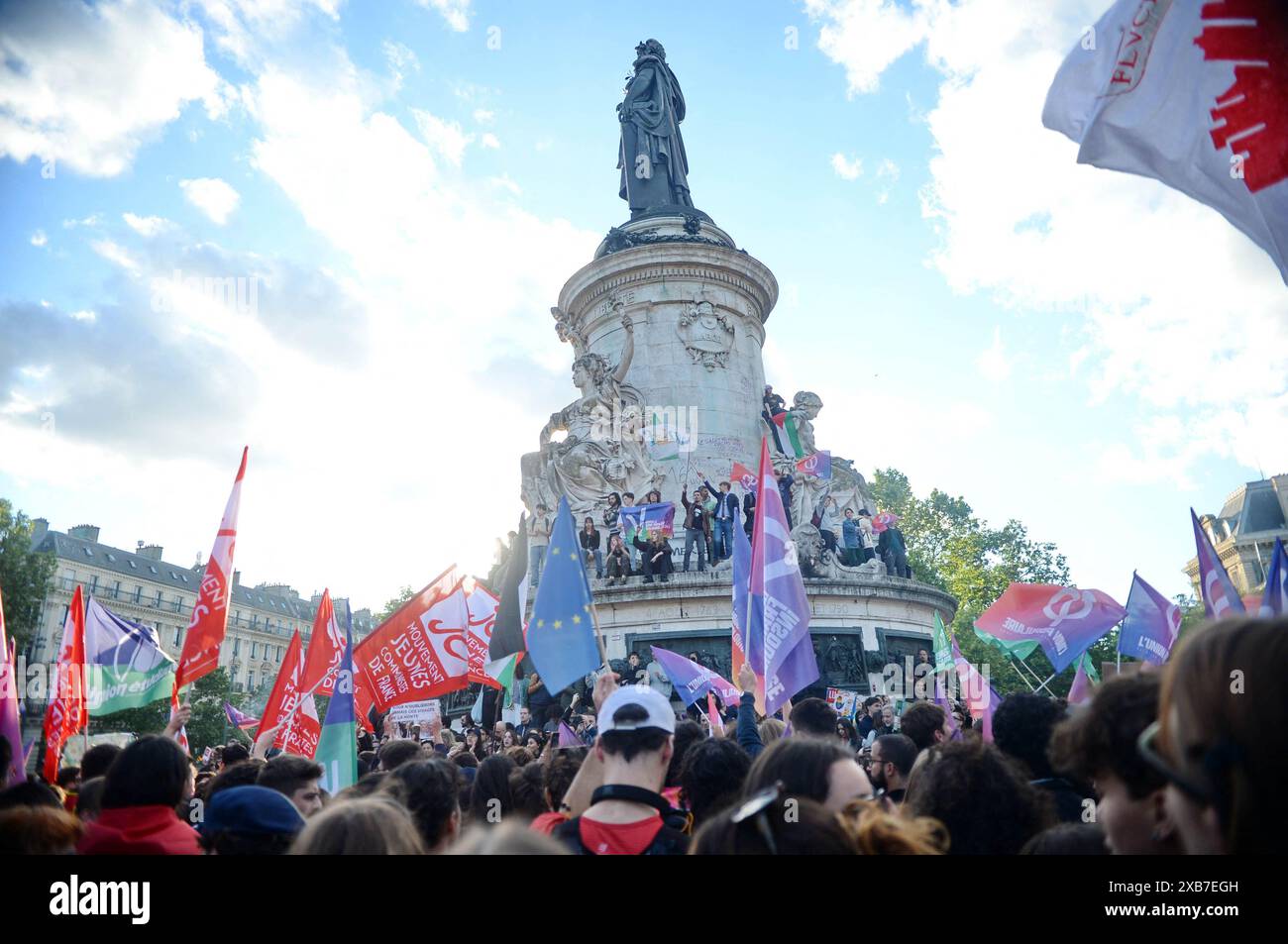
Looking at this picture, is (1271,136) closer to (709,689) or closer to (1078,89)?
(1078,89)

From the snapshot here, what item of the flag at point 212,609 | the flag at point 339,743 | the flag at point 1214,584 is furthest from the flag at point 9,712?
the flag at point 1214,584

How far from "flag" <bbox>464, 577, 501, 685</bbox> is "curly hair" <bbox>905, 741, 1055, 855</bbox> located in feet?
26.7

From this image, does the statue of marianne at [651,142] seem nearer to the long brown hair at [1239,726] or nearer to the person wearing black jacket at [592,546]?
the person wearing black jacket at [592,546]

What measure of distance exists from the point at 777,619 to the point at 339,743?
13.2 ft

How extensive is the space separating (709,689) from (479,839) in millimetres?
9626

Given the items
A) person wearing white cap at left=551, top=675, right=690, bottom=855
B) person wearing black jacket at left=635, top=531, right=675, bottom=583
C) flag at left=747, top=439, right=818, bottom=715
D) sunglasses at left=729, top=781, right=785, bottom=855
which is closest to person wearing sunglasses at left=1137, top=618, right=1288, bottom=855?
sunglasses at left=729, top=781, right=785, bottom=855

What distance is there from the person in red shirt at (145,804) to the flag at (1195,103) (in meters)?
6.16

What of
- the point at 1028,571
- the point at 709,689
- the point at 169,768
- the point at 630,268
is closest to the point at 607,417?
the point at 630,268

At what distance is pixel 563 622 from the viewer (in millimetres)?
8266

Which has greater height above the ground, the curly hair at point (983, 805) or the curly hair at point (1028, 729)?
the curly hair at point (1028, 729)

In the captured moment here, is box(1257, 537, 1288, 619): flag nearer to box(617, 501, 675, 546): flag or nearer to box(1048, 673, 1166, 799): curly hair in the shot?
box(1048, 673, 1166, 799): curly hair

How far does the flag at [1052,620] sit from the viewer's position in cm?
1315
